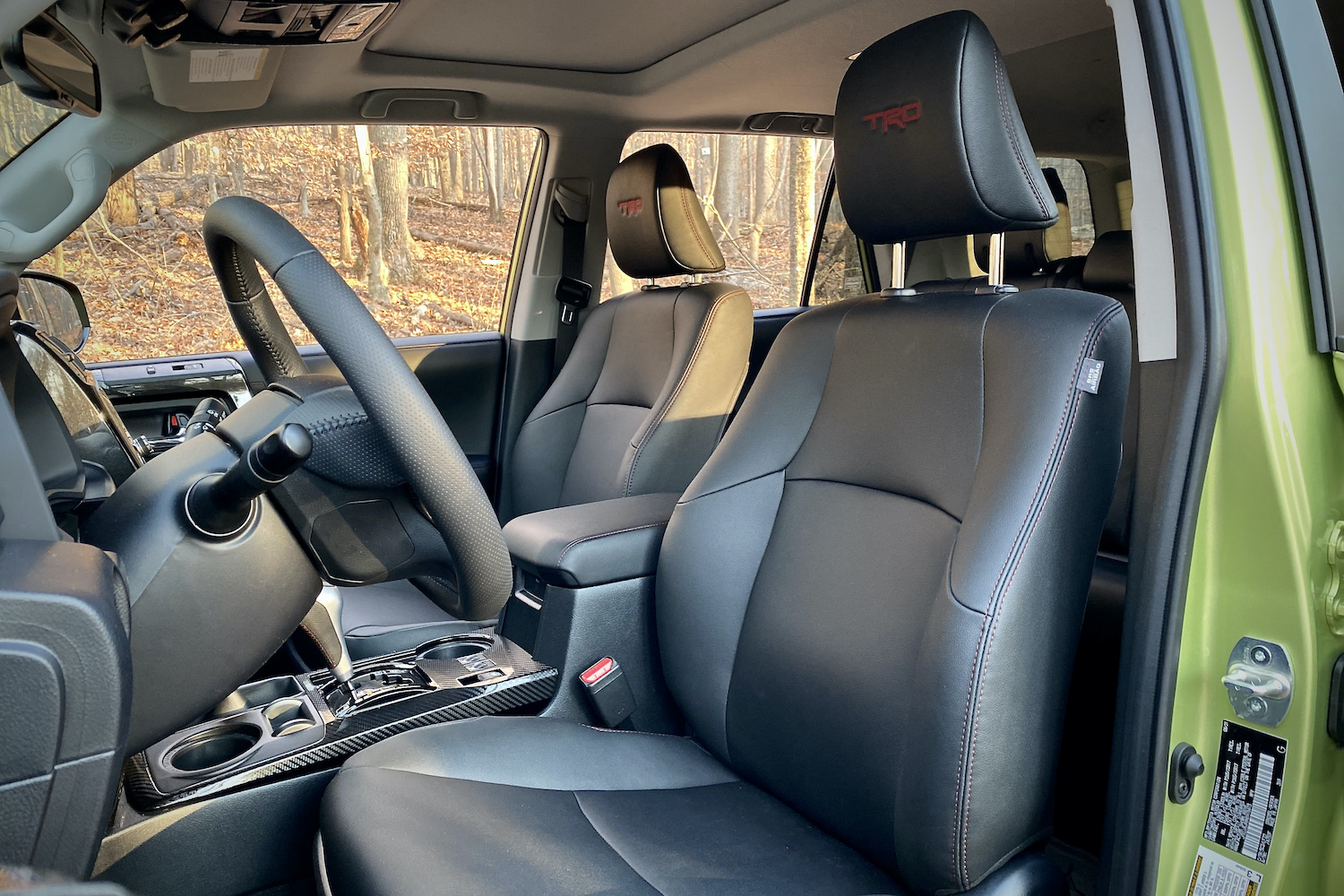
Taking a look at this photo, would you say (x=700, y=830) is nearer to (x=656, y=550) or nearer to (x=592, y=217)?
(x=656, y=550)

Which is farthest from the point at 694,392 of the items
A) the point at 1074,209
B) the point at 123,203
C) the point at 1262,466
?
the point at 123,203

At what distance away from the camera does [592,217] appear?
10.2ft

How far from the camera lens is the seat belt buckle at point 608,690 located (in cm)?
162

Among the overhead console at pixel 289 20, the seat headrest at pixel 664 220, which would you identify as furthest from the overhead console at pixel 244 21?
the seat headrest at pixel 664 220

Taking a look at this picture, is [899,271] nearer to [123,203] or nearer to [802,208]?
[123,203]

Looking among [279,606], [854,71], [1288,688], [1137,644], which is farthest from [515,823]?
[854,71]

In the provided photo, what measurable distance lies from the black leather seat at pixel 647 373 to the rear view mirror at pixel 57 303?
782 mm

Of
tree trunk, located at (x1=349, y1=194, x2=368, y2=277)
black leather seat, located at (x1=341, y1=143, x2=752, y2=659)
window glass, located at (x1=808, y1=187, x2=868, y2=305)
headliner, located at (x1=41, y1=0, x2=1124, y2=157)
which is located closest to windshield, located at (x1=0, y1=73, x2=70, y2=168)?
headliner, located at (x1=41, y1=0, x2=1124, y2=157)

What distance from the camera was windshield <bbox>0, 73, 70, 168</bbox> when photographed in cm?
A: 194

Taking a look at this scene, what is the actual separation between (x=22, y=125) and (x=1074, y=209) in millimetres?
2490

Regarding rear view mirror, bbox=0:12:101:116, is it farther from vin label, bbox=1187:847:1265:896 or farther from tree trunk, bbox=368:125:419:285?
tree trunk, bbox=368:125:419:285

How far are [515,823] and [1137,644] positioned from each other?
733 mm

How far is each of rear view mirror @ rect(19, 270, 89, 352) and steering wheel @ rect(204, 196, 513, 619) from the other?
974 millimetres

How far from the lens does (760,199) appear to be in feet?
15.1
